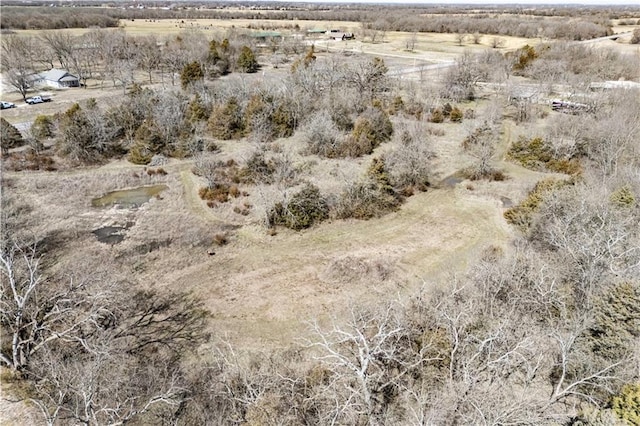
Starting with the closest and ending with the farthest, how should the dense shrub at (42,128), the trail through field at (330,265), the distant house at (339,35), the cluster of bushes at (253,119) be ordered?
the trail through field at (330,265) < the dense shrub at (42,128) < the cluster of bushes at (253,119) < the distant house at (339,35)

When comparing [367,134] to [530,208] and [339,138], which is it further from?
[530,208]

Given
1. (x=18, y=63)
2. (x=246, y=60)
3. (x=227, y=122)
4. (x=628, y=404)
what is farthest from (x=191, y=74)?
(x=628, y=404)

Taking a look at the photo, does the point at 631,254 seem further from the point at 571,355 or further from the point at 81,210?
the point at 81,210

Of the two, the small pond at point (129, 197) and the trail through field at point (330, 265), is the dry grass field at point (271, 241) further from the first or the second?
the small pond at point (129, 197)

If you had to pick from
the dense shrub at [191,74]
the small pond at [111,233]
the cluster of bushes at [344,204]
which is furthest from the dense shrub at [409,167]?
the dense shrub at [191,74]

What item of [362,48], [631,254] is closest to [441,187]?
[631,254]
